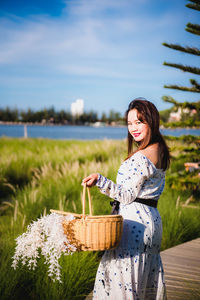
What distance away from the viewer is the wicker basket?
5.75 ft

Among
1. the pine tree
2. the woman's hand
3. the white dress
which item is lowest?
the white dress

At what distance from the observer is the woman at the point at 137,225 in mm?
1999

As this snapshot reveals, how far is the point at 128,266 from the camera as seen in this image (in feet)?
6.68

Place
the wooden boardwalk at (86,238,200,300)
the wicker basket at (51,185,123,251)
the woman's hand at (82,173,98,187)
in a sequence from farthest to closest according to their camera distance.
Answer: the wooden boardwalk at (86,238,200,300)
the woman's hand at (82,173,98,187)
the wicker basket at (51,185,123,251)

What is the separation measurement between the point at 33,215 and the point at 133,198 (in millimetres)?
3305

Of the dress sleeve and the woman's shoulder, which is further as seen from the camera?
the woman's shoulder

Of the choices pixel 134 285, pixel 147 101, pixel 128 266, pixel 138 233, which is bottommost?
pixel 134 285

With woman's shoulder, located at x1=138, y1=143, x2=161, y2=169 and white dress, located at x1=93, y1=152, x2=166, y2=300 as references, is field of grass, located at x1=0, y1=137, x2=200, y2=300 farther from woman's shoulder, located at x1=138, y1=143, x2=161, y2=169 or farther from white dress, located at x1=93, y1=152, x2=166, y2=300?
woman's shoulder, located at x1=138, y1=143, x2=161, y2=169

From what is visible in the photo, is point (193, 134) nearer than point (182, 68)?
No

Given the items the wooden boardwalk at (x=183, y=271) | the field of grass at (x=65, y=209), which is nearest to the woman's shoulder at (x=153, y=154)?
the wooden boardwalk at (x=183, y=271)

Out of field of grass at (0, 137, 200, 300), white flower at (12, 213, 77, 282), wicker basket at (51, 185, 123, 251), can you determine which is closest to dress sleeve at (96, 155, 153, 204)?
wicker basket at (51, 185, 123, 251)

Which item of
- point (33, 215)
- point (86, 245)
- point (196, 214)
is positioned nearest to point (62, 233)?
point (86, 245)

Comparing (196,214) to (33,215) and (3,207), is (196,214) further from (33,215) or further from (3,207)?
(3,207)

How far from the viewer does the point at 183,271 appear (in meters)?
3.30
